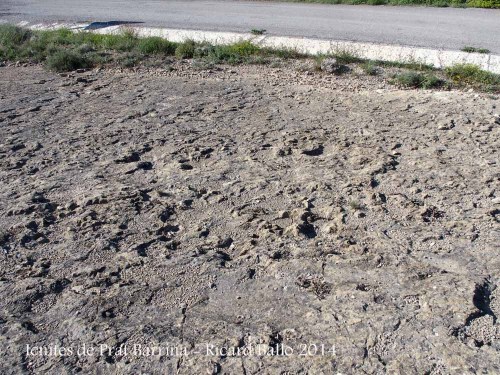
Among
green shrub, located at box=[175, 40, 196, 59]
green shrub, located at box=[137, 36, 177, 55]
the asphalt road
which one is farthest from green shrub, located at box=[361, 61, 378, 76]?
green shrub, located at box=[137, 36, 177, 55]

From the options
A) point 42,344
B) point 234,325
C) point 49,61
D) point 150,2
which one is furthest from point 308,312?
point 150,2

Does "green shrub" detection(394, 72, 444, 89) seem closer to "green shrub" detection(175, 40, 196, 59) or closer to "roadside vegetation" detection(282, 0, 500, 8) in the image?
"green shrub" detection(175, 40, 196, 59)

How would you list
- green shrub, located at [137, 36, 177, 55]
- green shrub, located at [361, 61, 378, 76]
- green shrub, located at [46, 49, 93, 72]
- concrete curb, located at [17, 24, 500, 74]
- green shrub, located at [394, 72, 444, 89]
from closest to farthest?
green shrub, located at [394, 72, 444, 89] < green shrub, located at [361, 61, 378, 76] < green shrub, located at [46, 49, 93, 72] < concrete curb, located at [17, 24, 500, 74] < green shrub, located at [137, 36, 177, 55]

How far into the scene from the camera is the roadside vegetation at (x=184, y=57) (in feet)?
29.5

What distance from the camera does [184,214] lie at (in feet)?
17.2

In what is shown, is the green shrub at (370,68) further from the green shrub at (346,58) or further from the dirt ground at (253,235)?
the dirt ground at (253,235)

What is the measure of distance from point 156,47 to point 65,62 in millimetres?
1818

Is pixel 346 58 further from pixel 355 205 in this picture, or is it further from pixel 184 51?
pixel 355 205

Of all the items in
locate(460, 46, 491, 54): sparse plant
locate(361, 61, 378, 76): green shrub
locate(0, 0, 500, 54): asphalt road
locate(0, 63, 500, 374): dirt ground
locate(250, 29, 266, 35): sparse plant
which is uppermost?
locate(0, 0, 500, 54): asphalt road

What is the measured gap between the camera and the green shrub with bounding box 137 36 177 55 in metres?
11.0

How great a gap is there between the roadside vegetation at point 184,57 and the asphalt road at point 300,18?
259cm

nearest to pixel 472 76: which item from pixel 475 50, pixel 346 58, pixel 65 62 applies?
pixel 346 58

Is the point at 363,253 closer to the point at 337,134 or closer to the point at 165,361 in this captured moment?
the point at 165,361

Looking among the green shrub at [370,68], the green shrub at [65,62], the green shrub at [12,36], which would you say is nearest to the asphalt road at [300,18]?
the green shrub at [370,68]
